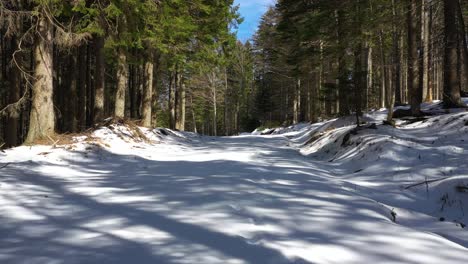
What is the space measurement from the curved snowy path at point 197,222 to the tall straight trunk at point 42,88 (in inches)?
127

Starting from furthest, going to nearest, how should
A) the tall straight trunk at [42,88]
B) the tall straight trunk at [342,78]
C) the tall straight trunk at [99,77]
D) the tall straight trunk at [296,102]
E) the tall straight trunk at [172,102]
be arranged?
the tall straight trunk at [296,102]
the tall straight trunk at [172,102]
the tall straight trunk at [342,78]
the tall straight trunk at [99,77]
the tall straight trunk at [42,88]

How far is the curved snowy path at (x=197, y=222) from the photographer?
322cm

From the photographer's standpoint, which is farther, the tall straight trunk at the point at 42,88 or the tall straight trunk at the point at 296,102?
the tall straight trunk at the point at 296,102

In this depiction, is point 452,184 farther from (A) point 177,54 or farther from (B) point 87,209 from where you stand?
(A) point 177,54

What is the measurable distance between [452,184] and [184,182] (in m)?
4.01

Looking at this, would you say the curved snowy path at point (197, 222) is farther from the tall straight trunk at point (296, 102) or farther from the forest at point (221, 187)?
the tall straight trunk at point (296, 102)

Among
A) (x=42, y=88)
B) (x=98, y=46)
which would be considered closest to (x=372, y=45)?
(x=98, y=46)

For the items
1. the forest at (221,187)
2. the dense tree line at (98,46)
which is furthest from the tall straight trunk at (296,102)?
the forest at (221,187)

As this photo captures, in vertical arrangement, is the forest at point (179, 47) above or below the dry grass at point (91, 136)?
above


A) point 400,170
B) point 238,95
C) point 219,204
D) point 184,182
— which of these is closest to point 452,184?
point 400,170

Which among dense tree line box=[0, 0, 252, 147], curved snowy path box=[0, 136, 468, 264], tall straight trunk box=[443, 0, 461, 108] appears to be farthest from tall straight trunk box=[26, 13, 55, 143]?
tall straight trunk box=[443, 0, 461, 108]

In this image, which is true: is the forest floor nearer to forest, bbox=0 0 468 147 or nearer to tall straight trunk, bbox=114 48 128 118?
forest, bbox=0 0 468 147

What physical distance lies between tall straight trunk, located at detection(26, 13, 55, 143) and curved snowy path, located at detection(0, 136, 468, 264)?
127 inches

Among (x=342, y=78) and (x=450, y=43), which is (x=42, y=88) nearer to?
(x=342, y=78)
